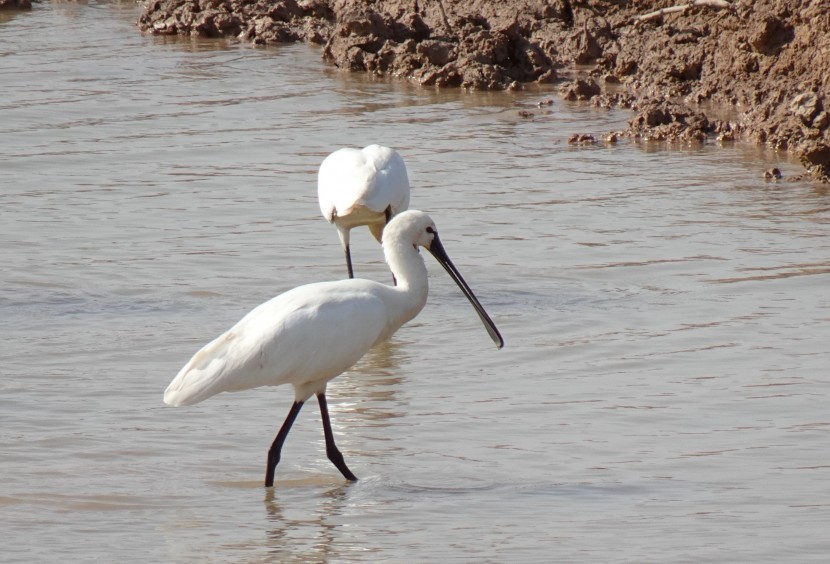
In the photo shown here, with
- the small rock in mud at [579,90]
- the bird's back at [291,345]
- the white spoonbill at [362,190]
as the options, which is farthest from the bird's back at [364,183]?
the small rock in mud at [579,90]

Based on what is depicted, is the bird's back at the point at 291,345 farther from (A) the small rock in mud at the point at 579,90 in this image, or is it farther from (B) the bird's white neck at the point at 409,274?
(A) the small rock in mud at the point at 579,90

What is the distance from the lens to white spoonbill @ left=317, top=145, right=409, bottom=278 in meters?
8.80

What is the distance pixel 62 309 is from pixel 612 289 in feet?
10.1

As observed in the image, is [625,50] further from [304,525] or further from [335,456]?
[304,525]

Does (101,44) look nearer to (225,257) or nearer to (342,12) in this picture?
(342,12)

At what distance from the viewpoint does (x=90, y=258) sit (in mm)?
9336

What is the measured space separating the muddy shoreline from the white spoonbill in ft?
11.3

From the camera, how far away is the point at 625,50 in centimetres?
1502

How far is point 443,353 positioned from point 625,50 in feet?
26.3

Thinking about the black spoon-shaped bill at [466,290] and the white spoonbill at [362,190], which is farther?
the white spoonbill at [362,190]

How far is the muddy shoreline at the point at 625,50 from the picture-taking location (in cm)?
1241

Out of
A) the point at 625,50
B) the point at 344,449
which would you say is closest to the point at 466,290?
the point at 344,449

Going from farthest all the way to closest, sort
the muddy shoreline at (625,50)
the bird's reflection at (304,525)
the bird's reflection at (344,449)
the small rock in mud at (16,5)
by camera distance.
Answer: the small rock in mud at (16,5) → the muddy shoreline at (625,50) → the bird's reflection at (344,449) → the bird's reflection at (304,525)

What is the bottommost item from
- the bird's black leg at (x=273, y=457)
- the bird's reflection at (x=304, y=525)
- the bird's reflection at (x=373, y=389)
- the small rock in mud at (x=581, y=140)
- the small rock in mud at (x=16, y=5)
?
the bird's reflection at (x=373, y=389)
